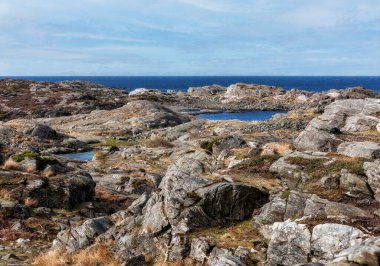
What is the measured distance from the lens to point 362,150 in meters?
23.8

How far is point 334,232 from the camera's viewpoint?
14.7 meters

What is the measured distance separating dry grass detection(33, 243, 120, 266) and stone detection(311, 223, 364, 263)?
7.98 metres

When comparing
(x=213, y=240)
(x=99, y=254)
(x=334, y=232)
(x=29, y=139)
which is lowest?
(x=29, y=139)

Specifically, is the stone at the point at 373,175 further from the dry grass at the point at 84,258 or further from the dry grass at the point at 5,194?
the dry grass at the point at 5,194

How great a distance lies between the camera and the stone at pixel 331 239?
46.7 ft

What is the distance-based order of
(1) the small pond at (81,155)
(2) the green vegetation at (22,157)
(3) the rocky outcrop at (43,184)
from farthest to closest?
(1) the small pond at (81,155), (2) the green vegetation at (22,157), (3) the rocky outcrop at (43,184)

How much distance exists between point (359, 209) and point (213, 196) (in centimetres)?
592

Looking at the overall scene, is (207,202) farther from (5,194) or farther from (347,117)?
(347,117)

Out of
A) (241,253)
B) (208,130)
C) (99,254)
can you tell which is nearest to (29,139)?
(208,130)

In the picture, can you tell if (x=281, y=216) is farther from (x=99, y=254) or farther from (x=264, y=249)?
(x=99, y=254)

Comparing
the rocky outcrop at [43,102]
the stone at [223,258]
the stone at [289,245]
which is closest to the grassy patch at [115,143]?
the rocky outcrop at [43,102]

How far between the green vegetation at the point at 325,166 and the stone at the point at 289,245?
517 cm

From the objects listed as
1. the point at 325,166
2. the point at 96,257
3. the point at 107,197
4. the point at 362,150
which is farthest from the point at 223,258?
the point at 107,197

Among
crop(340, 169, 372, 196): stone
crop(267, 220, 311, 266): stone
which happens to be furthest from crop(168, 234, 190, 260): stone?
crop(340, 169, 372, 196): stone
